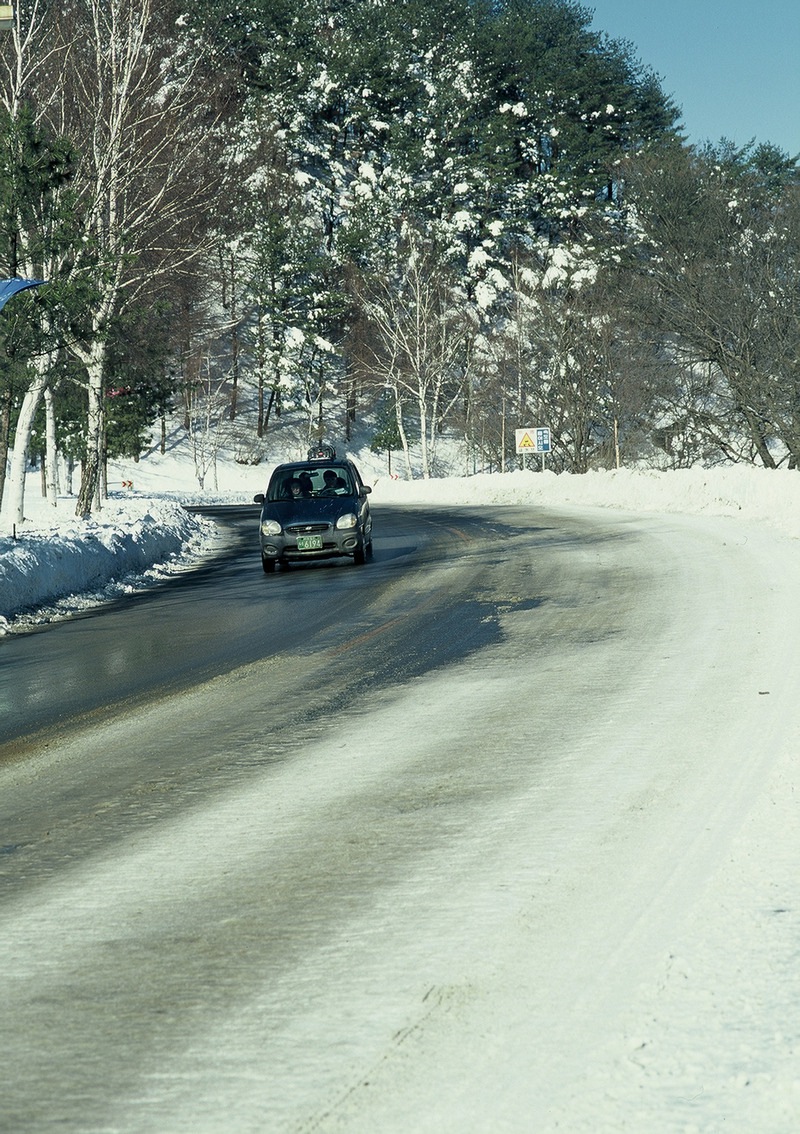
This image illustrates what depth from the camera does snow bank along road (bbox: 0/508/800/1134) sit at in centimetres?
314

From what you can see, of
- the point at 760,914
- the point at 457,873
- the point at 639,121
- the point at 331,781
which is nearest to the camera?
the point at 760,914

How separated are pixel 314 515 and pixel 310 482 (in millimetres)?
1504

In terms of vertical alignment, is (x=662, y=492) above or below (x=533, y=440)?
below

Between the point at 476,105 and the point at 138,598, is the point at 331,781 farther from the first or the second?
the point at 476,105

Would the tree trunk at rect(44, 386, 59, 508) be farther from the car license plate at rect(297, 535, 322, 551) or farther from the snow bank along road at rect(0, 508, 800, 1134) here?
the snow bank along road at rect(0, 508, 800, 1134)

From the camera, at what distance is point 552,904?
14.5 feet

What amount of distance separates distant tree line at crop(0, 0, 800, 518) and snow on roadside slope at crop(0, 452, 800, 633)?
255 centimetres

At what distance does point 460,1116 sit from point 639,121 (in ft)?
308

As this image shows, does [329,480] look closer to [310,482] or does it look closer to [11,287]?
[310,482]

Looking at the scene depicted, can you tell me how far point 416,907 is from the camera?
4453 millimetres

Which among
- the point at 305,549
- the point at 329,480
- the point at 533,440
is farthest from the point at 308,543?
the point at 533,440

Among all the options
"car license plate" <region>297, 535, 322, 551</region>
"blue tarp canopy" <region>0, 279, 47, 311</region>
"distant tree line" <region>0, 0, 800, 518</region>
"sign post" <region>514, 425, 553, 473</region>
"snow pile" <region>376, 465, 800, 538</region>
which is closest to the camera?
"blue tarp canopy" <region>0, 279, 47, 311</region>

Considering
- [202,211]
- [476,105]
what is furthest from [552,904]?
[476,105]

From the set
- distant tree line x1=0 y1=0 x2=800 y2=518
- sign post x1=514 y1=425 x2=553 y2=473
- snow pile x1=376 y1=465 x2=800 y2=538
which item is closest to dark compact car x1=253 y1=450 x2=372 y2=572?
distant tree line x1=0 y1=0 x2=800 y2=518
